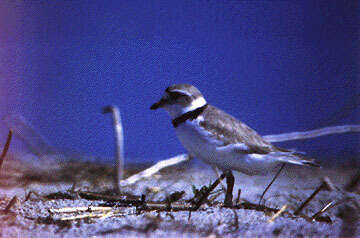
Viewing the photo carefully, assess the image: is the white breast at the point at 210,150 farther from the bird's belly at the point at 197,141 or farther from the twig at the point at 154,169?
the twig at the point at 154,169

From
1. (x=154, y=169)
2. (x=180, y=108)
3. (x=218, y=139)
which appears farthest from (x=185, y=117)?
(x=154, y=169)

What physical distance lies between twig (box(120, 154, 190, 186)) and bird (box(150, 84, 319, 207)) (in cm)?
28

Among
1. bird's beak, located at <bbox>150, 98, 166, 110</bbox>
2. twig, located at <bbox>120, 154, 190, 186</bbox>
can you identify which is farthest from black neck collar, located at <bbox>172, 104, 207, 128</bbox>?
twig, located at <bbox>120, 154, 190, 186</bbox>

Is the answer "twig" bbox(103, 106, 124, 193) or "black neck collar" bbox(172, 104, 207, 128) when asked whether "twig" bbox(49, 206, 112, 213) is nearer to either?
"twig" bbox(103, 106, 124, 193)

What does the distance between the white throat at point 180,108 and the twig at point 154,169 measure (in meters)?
0.32

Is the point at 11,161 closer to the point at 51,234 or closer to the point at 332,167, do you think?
the point at 51,234

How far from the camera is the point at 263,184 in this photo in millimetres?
2740

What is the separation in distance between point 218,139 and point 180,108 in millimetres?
269

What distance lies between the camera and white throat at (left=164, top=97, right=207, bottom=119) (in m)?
1.89

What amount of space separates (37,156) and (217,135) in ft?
5.01

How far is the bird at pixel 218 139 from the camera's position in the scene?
1.76 metres

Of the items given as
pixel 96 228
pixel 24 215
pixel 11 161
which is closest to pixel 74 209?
pixel 24 215

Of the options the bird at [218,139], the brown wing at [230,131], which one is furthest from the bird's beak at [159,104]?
the brown wing at [230,131]

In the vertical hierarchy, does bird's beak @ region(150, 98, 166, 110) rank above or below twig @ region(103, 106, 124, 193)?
above
